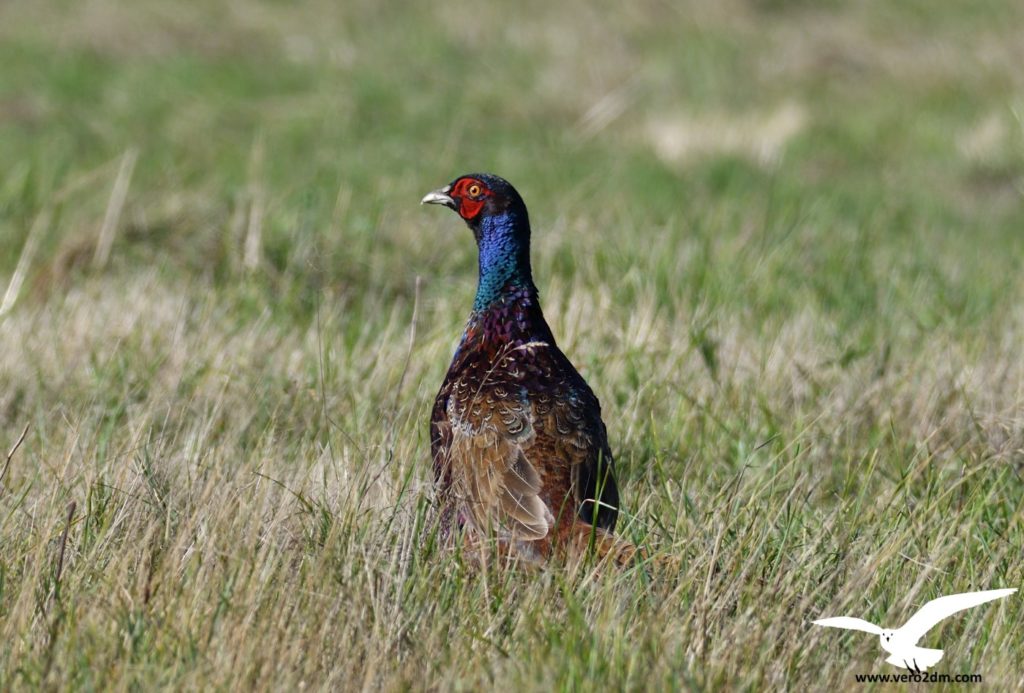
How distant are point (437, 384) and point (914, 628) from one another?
199 cm

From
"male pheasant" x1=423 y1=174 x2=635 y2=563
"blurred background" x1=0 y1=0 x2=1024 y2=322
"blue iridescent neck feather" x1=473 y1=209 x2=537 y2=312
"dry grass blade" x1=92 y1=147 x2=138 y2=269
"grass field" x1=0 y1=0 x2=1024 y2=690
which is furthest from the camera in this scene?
"blurred background" x1=0 y1=0 x2=1024 y2=322

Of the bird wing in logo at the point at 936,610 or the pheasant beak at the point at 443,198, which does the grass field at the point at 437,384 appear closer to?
the bird wing in logo at the point at 936,610

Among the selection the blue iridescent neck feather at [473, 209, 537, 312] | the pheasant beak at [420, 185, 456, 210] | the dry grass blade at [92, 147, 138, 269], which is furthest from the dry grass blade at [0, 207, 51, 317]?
the blue iridescent neck feather at [473, 209, 537, 312]

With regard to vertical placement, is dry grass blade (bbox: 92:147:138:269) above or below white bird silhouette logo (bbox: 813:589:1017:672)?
above

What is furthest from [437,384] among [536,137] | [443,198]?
[536,137]

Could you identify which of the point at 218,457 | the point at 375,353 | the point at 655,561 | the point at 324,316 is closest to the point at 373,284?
the point at 324,316

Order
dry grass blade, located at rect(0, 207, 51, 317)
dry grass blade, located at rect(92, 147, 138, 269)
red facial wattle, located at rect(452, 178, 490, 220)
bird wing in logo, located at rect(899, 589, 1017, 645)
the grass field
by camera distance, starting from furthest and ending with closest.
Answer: dry grass blade, located at rect(92, 147, 138, 269)
dry grass blade, located at rect(0, 207, 51, 317)
red facial wattle, located at rect(452, 178, 490, 220)
bird wing in logo, located at rect(899, 589, 1017, 645)
the grass field

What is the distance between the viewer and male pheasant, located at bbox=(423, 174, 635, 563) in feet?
11.3

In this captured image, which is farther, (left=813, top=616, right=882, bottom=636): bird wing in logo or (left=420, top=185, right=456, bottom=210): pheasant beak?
(left=420, top=185, right=456, bottom=210): pheasant beak

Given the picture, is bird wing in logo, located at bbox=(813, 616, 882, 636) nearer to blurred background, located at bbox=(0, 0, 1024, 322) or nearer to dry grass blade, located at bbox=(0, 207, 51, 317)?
blurred background, located at bbox=(0, 0, 1024, 322)

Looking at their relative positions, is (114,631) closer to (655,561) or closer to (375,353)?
(655,561)

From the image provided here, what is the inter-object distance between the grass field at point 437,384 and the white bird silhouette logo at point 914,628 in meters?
0.04

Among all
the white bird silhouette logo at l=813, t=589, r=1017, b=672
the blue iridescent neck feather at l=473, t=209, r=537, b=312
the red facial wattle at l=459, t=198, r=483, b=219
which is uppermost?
Answer: the red facial wattle at l=459, t=198, r=483, b=219

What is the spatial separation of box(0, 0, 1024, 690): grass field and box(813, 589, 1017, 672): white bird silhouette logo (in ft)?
0.14
